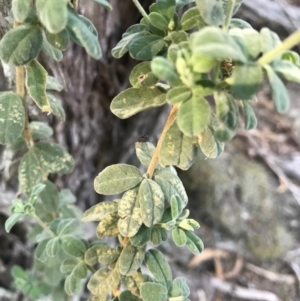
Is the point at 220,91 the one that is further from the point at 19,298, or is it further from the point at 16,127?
the point at 19,298

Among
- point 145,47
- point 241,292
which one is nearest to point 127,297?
point 145,47

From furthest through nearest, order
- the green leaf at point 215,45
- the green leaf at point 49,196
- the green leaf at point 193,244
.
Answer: the green leaf at point 49,196, the green leaf at point 193,244, the green leaf at point 215,45

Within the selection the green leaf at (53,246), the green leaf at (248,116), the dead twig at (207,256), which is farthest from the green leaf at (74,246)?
the dead twig at (207,256)

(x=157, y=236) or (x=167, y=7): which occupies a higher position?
(x=167, y=7)

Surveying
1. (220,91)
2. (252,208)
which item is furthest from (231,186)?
(220,91)

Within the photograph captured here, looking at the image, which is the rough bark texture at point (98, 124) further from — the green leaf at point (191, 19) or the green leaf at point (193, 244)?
the green leaf at point (193, 244)

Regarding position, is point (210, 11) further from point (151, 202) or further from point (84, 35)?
point (151, 202)
